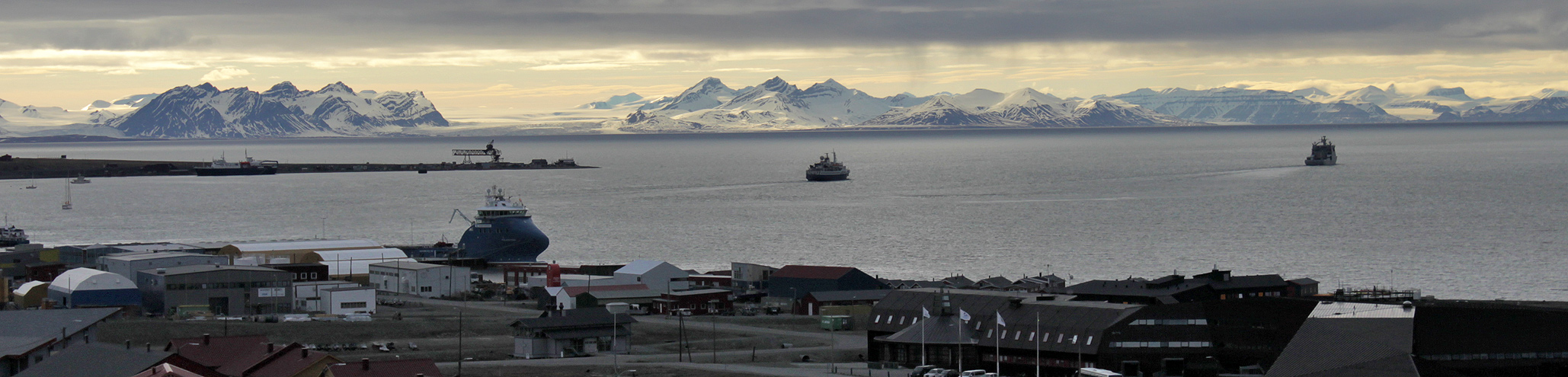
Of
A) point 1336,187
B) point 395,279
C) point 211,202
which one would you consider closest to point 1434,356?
point 395,279

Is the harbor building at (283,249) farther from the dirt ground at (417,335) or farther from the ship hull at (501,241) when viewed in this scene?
the dirt ground at (417,335)

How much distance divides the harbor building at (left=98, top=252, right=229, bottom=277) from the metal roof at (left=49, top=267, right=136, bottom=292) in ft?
9.69

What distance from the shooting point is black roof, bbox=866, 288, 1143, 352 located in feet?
149

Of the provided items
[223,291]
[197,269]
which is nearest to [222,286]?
[223,291]

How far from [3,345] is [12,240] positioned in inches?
2510

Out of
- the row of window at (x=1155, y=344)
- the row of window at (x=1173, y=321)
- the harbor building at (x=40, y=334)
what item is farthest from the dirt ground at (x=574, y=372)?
the row of window at (x=1173, y=321)

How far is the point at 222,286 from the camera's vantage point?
198 feet

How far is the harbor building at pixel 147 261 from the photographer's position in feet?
218

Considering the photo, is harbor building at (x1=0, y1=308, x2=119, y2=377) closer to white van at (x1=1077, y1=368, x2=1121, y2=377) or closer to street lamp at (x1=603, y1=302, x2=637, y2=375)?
street lamp at (x1=603, y1=302, x2=637, y2=375)

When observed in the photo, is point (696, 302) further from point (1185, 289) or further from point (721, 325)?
point (1185, 289)

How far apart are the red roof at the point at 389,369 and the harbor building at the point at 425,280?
32.8 m

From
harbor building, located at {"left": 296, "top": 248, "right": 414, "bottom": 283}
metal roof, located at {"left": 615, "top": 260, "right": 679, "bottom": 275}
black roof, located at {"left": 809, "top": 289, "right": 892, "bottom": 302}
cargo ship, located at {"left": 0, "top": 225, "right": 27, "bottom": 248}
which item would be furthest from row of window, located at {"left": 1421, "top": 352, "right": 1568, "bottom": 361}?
cargo ship, located at {"left": 0, "top": 225, "right": 27, "bottom": 248}

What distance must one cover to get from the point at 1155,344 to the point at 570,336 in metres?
18.0

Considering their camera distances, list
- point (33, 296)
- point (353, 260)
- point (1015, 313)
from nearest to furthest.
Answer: point (1015, 313)
point (33, 296)
point (353, 260)
